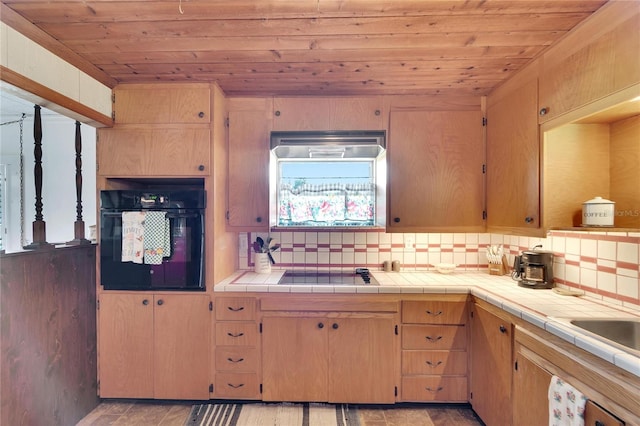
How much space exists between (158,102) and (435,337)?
244cm

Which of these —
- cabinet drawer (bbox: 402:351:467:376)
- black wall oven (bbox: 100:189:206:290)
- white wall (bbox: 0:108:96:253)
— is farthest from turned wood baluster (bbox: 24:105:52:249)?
cabinet drawer (bbox: 402:351:467:376)

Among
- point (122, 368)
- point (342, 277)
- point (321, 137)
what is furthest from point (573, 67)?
point (122, 368)

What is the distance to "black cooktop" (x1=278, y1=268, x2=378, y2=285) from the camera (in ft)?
6.59

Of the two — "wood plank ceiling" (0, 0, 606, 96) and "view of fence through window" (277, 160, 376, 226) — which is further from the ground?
"wood plank ceiling" (0, 0, 606, 96)

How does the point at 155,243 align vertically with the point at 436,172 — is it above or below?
below

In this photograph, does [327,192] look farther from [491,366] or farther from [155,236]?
[491,366]

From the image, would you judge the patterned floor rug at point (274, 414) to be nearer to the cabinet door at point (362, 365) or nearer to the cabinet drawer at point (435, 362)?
the cabinet door at point (362, 365)

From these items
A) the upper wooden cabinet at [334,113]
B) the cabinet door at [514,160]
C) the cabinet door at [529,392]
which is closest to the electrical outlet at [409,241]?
the cabinet door at [514,160]

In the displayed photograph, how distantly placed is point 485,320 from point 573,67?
143 cm

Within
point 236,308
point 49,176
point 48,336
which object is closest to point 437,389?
point 236,308

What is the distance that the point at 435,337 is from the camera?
1.83 m

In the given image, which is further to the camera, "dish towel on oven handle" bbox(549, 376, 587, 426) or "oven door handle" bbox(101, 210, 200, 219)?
"oven door handle" bbox(101, 210, 200, 219)

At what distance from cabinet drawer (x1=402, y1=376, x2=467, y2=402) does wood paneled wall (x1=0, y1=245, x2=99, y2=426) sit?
2.10m

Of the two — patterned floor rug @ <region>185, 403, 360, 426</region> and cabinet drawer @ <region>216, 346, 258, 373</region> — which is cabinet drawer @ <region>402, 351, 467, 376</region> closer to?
patterned floor rug @ <region>185, 403, 360, 426</region>
